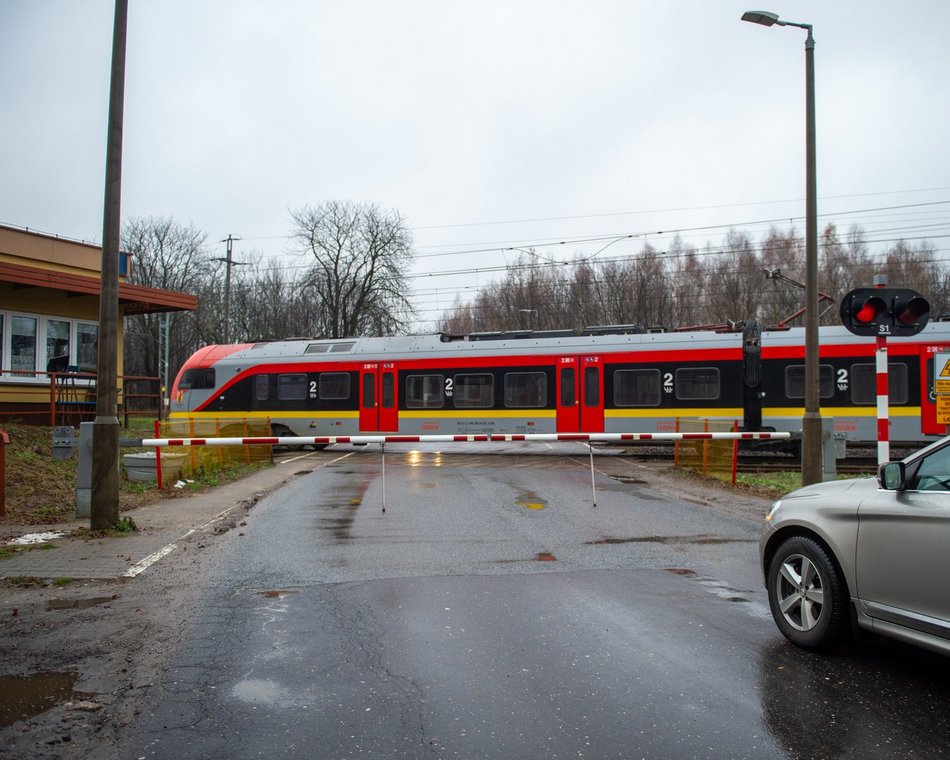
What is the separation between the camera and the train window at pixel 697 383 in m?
20.0

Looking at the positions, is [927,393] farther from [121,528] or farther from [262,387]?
[262,387]

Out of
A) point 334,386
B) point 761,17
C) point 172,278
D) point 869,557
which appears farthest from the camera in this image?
point 172,278

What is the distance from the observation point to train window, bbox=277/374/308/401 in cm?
2397

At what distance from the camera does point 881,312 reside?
974 centimetres

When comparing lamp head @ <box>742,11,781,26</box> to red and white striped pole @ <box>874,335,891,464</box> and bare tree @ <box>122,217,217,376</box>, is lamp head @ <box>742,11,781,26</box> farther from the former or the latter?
bare tree @ <box>122,217,217,376</box>

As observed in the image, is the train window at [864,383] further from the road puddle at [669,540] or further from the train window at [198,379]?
the train window at [198,379]

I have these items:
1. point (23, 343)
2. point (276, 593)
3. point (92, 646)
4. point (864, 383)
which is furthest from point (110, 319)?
point (864, 383)

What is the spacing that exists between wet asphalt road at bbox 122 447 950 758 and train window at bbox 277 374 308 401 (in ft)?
51.1

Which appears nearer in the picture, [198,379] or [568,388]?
[568,388]

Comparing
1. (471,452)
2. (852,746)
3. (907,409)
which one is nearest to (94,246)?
(471,452)

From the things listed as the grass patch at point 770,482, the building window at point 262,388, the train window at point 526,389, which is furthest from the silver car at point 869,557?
the building window at point 262,388

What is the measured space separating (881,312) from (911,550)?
6510 millimetres

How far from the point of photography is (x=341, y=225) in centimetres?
4894

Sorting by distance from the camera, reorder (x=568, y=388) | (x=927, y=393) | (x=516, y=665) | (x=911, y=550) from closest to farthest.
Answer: (x=911, y=550)
(x=516, y=665)
(x=927, y=393)
(x=568, y=388)
